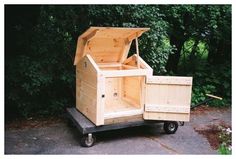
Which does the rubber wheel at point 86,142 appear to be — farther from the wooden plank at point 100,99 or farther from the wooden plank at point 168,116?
the wooden plank at point 168,116

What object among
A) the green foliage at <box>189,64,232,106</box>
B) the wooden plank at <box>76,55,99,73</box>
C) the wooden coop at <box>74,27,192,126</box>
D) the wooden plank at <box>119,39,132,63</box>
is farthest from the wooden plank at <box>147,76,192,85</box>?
the green foliage at <box>189,64,232,106</box>

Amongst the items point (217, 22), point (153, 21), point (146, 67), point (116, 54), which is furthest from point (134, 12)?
point (217, 22)

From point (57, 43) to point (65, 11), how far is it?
2.14 ft

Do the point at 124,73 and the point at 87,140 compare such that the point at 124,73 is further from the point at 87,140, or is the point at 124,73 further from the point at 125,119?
the point at 87,140

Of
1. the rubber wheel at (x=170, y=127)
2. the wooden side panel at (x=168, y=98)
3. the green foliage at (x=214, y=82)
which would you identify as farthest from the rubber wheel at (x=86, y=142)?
the green foliage at (x=214, y=82)

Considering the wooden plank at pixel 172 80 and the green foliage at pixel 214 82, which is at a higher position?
the wooden plank at pixel 172 80

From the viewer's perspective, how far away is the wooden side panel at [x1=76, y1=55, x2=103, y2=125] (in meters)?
5.07

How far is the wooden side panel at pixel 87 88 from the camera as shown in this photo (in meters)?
5.07

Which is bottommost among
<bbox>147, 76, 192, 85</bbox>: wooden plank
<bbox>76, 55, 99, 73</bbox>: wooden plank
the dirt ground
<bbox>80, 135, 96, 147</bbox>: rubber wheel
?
the dirt ground

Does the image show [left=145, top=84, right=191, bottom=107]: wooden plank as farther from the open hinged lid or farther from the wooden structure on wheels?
the open hinged lid

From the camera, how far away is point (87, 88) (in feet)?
17.8

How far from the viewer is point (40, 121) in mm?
6430

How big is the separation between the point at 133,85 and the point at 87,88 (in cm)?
101

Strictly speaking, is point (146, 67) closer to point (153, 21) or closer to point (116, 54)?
point (116, 54)
